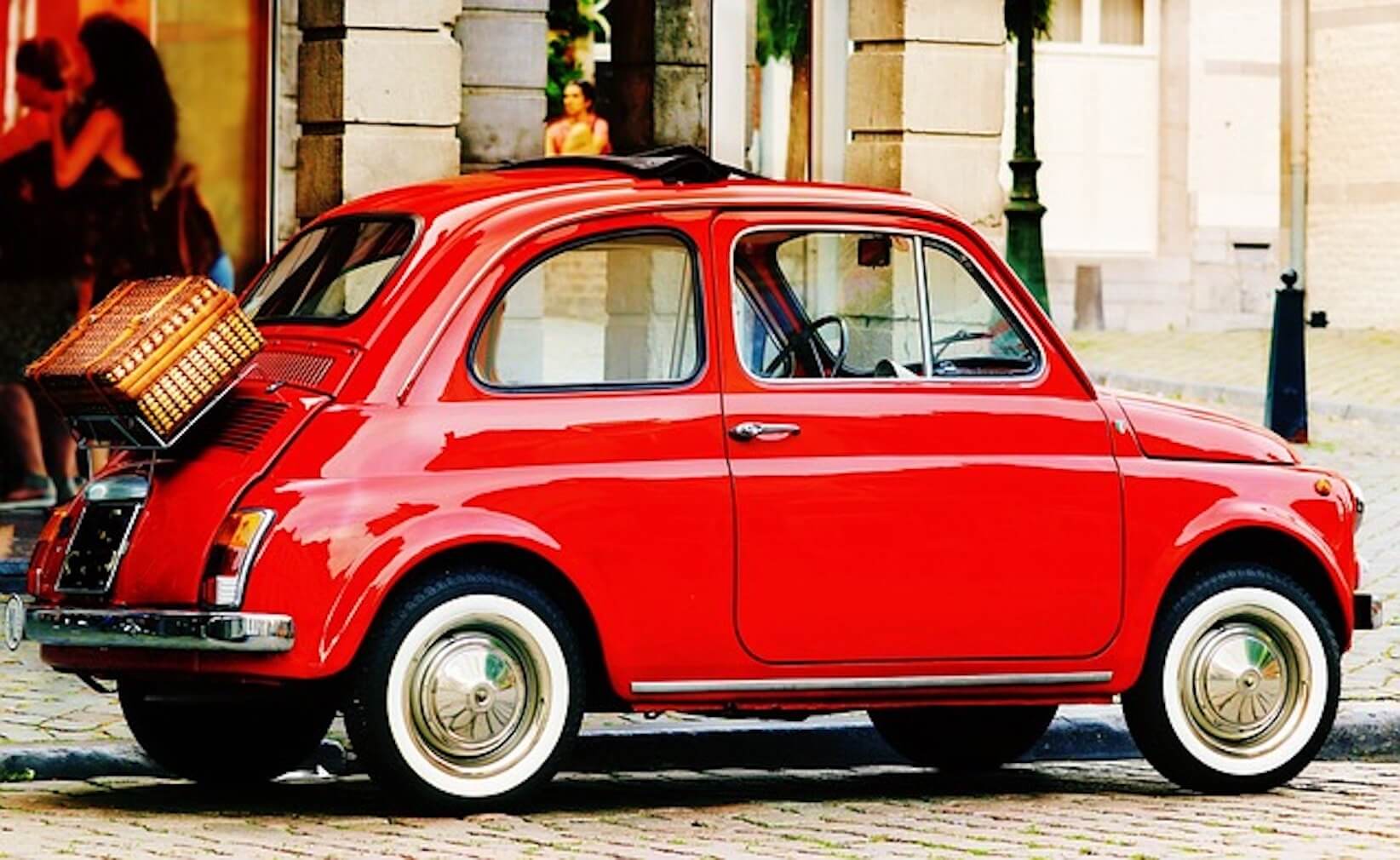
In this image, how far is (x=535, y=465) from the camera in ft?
29.3

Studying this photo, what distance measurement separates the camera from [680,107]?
1795cm

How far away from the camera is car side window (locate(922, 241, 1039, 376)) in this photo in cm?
959

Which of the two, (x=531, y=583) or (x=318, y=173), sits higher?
(x=318, y=173)

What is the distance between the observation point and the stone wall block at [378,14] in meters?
16.3

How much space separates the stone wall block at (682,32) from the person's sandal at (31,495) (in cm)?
384

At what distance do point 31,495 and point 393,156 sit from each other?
2.23m

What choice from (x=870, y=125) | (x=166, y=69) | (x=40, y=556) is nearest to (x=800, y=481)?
(x=40, y=556)

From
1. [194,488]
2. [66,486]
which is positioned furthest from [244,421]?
[66,486]

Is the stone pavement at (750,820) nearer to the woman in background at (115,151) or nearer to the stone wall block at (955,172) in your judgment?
the woman in background at (115,151)

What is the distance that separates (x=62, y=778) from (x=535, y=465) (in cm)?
187

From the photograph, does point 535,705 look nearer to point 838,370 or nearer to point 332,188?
point 838,370

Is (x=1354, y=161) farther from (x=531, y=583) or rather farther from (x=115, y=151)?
(x=531, y=583)

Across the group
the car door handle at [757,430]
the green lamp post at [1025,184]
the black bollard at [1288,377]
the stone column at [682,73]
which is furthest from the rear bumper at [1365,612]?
the green lamp post at [1025,184]

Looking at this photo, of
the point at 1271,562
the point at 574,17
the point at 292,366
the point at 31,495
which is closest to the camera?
the point at 292,366
